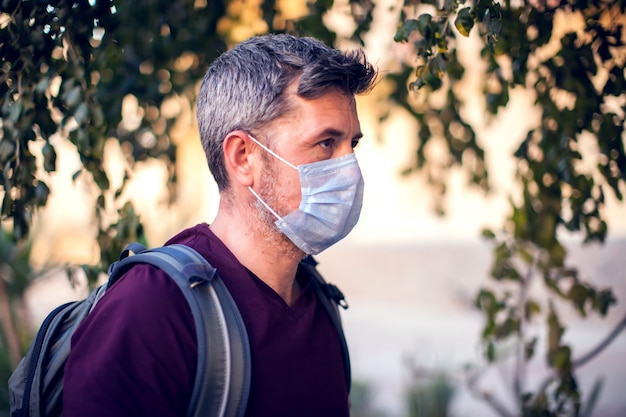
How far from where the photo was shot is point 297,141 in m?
1.75

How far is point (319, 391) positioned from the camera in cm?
173

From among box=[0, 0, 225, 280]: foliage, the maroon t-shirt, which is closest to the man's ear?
the maroon t-shirt

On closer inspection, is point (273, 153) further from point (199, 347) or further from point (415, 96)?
point (415, 96)

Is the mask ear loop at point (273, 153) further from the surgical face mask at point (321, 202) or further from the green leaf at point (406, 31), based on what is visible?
the green leaf at point (406, 31)

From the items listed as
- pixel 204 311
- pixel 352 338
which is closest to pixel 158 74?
pixel 204 311

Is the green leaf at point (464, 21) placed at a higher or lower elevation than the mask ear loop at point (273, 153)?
higher

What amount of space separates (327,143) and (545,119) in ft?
3.92

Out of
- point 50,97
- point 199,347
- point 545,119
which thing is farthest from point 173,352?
point 545,119

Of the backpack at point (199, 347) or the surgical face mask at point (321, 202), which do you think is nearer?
the backpack at point (199, 347)

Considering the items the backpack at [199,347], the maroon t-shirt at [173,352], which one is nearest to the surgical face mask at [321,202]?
the maroon t-shirt at [173,352]

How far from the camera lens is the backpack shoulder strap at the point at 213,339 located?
1.45m

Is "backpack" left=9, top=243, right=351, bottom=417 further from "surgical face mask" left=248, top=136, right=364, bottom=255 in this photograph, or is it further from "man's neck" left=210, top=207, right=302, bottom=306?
"surgical face mask" left=248, top=136, right=364, bottom=255

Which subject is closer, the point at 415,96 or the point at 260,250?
the point at 260,250

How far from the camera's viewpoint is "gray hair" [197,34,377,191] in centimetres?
173
